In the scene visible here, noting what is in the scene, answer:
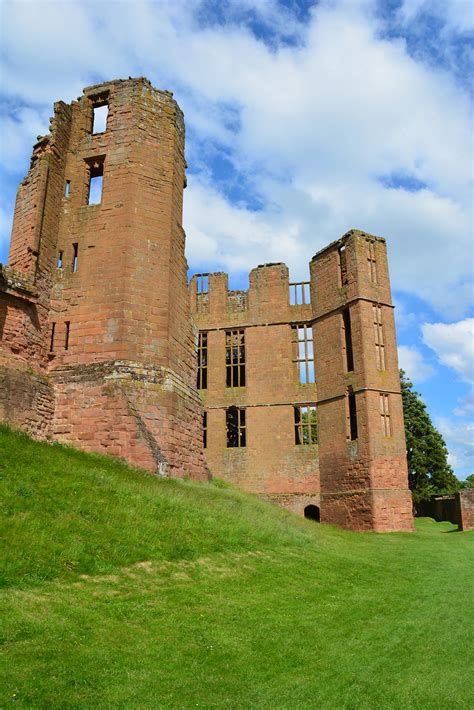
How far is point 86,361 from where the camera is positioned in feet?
50.7

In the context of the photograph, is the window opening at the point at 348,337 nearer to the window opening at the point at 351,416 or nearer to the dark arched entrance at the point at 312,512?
the window opening at the point at 351,416

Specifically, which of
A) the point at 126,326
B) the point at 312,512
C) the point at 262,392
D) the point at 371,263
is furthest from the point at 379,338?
the point at 126,326

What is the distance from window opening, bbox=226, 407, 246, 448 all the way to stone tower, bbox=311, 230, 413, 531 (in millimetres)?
4425

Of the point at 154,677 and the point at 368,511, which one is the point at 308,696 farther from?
the point at 368,511

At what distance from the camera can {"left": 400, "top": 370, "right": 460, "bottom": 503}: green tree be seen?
39.1 metres

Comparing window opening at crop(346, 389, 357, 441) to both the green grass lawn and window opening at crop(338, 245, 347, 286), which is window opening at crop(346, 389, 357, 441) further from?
the green grass lawn

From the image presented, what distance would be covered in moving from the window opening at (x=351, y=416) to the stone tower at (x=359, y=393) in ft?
0.15

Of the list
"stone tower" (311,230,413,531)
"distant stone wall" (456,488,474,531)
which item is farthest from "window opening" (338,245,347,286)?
"distant stone wall" (456,488,474,531)

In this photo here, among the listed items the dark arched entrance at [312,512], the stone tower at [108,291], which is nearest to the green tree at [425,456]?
the dark arched entrance at [312,512]

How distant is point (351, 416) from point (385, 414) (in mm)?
1686

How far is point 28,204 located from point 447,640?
1540 centimetres

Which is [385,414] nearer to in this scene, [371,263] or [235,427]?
[371,263]

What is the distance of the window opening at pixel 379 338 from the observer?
25109 mm

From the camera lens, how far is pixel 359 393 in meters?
24.7
